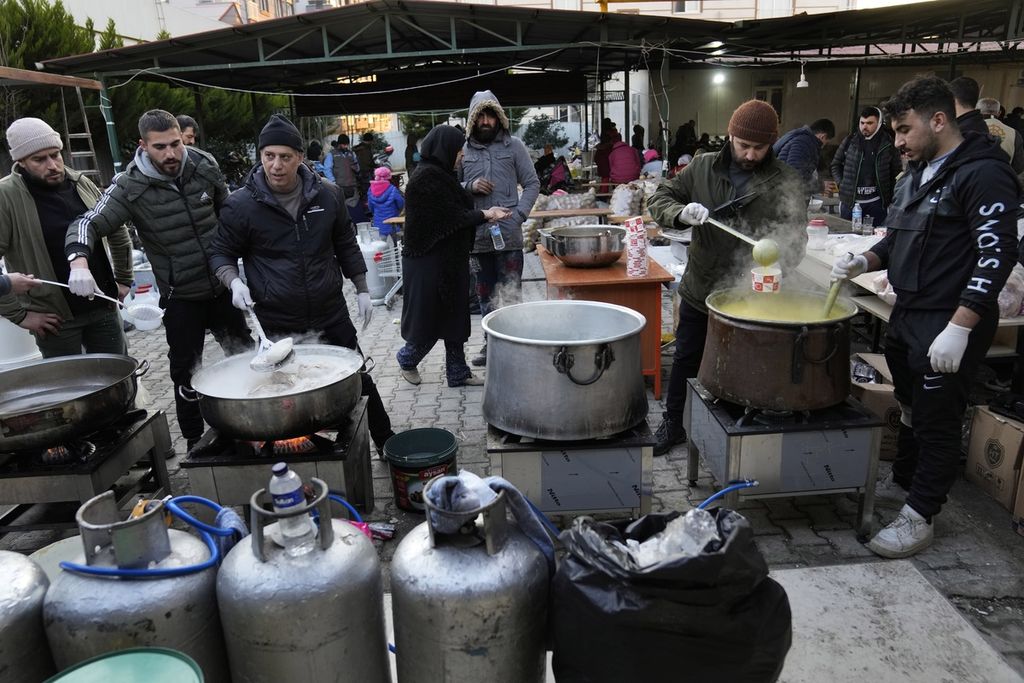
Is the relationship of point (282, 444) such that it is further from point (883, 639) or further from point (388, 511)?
point (883, 639)

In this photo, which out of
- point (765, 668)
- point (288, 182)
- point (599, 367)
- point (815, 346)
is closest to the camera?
point (765, 668)

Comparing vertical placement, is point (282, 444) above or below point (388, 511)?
above

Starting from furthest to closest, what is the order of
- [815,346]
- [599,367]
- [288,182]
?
[288,182], [815,346], [599,367]

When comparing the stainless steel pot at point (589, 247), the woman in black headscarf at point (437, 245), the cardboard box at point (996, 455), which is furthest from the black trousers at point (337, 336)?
the cardboard box at point (996, 455)

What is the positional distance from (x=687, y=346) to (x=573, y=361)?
1.57 meters

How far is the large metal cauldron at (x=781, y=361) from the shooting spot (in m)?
2.91

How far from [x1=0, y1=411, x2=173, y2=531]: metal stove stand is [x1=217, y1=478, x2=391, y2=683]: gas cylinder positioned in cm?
180

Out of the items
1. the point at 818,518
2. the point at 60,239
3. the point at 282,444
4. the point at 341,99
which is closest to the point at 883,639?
the point at 818,518

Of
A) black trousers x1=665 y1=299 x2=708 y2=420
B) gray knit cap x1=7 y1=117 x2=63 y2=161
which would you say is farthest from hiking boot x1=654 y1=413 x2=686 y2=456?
gray knit cap x1=7 y1=117 x2=63 y2=161

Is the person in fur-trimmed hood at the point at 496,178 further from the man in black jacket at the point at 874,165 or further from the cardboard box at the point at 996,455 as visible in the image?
the man in black jacket at the point at 874,165

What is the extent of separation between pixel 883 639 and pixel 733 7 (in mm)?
26102

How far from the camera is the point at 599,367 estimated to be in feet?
8.88

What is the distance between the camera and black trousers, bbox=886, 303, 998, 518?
2.93 m

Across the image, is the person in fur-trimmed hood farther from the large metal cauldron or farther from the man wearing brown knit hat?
the large metal cauldron
